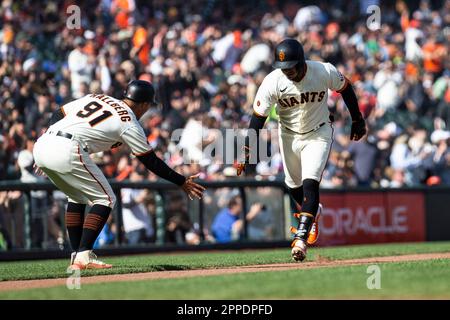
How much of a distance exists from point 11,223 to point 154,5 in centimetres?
916

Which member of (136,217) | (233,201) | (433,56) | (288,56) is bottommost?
(136,217)

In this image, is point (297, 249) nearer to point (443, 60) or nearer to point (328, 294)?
point (328, 294)

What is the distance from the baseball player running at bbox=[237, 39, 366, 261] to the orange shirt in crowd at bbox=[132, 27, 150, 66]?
9.21 meters

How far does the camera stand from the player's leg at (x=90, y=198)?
9547 millimetres

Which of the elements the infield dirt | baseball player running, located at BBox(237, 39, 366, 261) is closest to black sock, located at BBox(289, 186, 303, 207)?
baseball player running, located at BBox(237, 39, 366, 261)

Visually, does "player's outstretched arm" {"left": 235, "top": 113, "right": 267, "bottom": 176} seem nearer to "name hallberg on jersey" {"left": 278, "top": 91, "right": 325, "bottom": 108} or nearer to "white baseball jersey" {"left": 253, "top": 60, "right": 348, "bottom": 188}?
"white baseball jersey" {"left": 253, "top": 60, "right": 348, "bottom": 188}

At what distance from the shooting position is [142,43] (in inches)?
770

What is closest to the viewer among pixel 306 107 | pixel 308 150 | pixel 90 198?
pixel 90 198

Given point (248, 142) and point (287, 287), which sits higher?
point (248, 142)

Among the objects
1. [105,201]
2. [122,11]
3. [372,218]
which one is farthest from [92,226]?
[122,11]

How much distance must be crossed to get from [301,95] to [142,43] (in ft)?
32.6

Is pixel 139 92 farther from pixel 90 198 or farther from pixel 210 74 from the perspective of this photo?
pixel 210 74

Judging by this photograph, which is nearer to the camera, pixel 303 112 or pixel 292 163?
pixel 303 112
